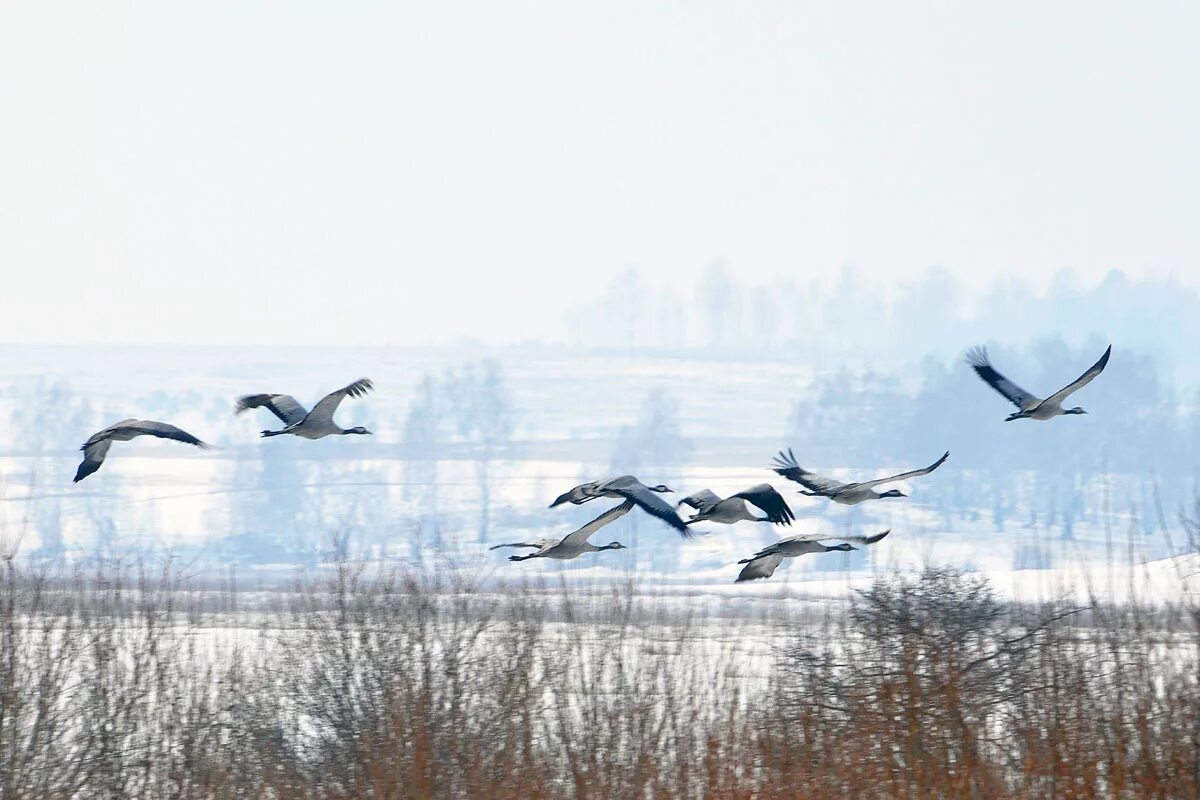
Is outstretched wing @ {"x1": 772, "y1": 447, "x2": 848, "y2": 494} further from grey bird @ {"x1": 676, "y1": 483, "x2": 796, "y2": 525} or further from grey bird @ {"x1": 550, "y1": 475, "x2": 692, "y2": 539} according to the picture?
grey bird @ {"x1": 550, "y1": 475, "x2": 692, "y2": 539}

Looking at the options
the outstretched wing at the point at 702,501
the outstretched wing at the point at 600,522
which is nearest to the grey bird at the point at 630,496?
the outstretched wing at the point at 600,522

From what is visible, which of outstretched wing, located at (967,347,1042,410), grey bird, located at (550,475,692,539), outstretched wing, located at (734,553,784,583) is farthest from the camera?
outstretched wing, located at (734,553,784,583)

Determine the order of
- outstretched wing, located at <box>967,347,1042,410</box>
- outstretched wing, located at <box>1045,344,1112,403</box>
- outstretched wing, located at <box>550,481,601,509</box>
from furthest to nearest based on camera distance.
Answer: outstretched wing, located at <box>967,347,1042,410</box>, outstretched wing, located at <box>1045,344,1112,403</box>, outstretched wing, located at <box>550,481,601,509</box>

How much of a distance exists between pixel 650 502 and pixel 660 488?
0.87m

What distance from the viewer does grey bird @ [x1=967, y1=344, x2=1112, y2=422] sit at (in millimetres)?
12094

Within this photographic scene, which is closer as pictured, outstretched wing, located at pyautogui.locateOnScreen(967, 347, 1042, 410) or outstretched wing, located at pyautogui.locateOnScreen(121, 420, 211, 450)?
outstretched wing, located at pyautogui.locateOnScreen(121, 420, 211, 450)

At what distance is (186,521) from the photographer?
3632 inches

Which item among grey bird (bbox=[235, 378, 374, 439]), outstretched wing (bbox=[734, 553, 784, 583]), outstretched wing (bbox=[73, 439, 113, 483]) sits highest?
grey bird (bbox=[235, 378, 374, 439])

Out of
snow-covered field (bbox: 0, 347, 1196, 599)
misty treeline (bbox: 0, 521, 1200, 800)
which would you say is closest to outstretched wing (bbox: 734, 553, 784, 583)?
misty treeline (bbox: 0, 521, 1200, 800)

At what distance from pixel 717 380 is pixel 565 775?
108 m

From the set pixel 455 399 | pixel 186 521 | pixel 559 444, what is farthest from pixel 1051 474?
pixel 186 521

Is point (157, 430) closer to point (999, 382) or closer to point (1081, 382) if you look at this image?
point (1081, 382)

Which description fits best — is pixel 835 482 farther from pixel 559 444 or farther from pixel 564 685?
pixel 559 444

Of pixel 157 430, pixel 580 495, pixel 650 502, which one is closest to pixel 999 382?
pixel 650 502
